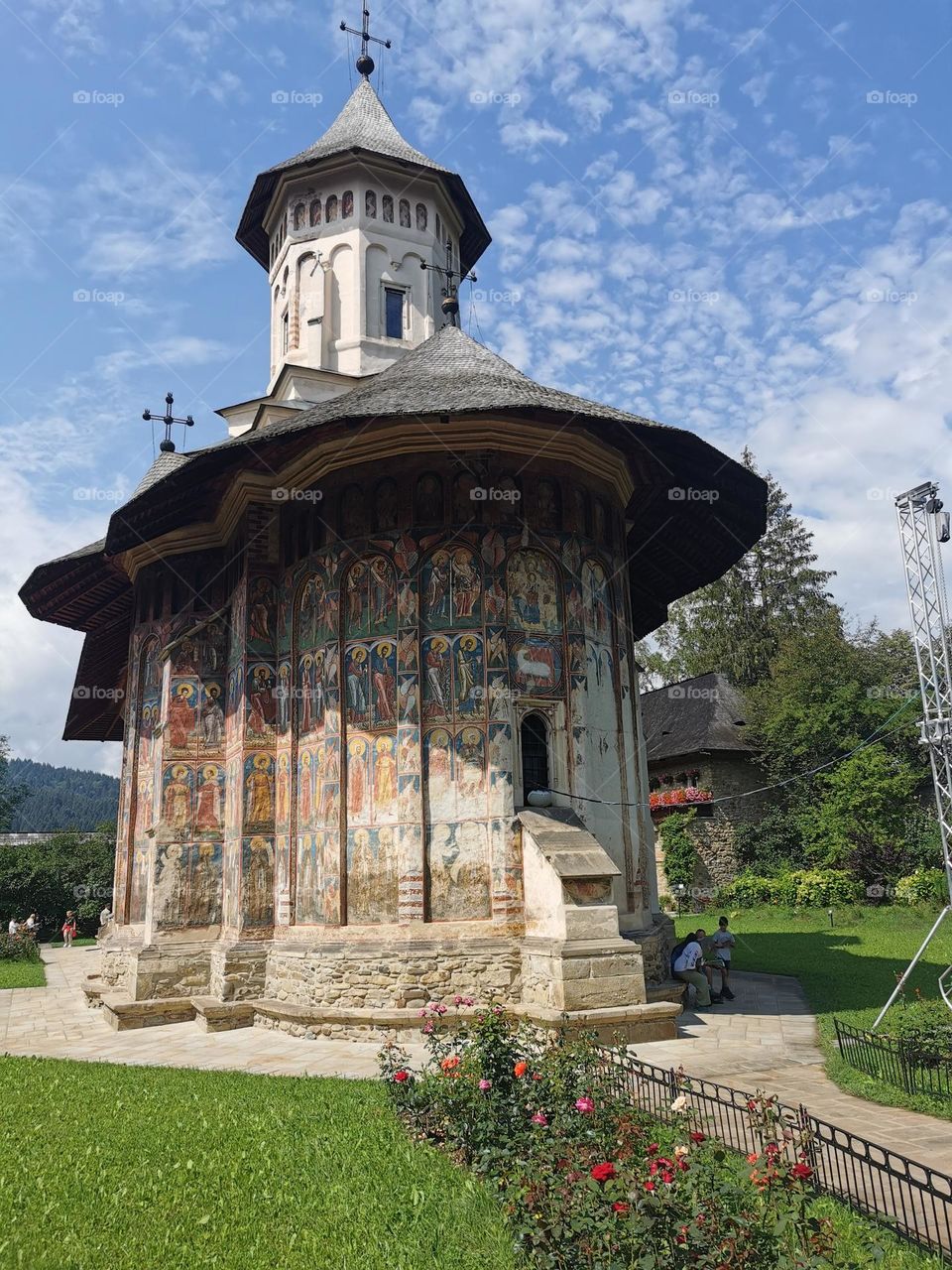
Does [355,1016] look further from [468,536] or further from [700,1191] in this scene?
[700,1191]

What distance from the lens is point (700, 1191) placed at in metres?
3.78

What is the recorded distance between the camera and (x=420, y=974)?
392 inches

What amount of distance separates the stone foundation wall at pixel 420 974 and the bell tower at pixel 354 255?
406 inches

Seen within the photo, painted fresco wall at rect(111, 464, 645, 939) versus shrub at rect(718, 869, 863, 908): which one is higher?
painted fresco wall at rect(111, 464, 645, 939)

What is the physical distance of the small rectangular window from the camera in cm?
1798

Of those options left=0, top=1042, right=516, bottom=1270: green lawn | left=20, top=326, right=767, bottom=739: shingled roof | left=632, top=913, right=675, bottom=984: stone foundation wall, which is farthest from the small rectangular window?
left=0, top=1042, right=516, bottom=1270: green lawn

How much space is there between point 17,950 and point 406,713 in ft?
52.8

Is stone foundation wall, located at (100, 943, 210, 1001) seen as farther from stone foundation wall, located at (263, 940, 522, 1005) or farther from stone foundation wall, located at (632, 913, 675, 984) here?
stone foundation wall, located at (632, 913, 675, 984)

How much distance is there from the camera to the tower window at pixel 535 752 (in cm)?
1099

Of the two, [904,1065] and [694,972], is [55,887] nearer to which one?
[694,972]

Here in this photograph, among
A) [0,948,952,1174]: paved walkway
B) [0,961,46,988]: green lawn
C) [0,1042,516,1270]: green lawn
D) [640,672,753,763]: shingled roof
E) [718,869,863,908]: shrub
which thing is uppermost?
[640,672,753,763]: shingled roof

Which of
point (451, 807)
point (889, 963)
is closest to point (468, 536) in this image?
point (451, 807)

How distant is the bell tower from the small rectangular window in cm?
2

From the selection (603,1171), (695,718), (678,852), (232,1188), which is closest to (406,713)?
(232,1188)
